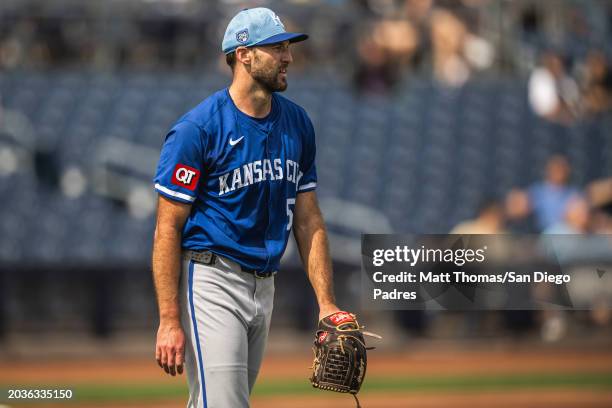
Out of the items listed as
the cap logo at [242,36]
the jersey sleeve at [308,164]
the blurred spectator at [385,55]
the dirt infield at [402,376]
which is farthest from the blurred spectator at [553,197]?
the cap logo at [242,36]

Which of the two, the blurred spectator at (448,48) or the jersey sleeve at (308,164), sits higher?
the blurred spectator at (448,48)

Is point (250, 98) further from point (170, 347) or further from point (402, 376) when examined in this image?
point (402, 376)

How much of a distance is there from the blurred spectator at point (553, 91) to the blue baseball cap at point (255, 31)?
30.9 ft

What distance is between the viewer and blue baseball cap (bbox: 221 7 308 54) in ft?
12.0

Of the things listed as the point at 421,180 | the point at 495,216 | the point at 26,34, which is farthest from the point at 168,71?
the point at 495,216

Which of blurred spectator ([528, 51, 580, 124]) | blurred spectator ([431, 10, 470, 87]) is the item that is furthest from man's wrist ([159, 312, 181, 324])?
blurred spectator ([431, 10, 470, 87])

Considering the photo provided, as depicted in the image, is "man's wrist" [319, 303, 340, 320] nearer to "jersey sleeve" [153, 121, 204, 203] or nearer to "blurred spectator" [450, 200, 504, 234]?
"jersey sleeve" [153, 121, 204, 203]

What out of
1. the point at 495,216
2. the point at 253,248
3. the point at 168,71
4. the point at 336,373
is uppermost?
the point at 168,71

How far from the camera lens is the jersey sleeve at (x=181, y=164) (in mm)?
3561

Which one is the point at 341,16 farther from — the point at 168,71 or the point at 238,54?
the point at 238,54

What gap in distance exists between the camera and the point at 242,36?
3.68 m

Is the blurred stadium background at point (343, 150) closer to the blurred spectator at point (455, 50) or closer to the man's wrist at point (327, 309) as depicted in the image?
the blurred spectator at point (455, 50)

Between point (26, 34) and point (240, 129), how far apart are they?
34.1 ft

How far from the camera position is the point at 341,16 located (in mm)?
13367
